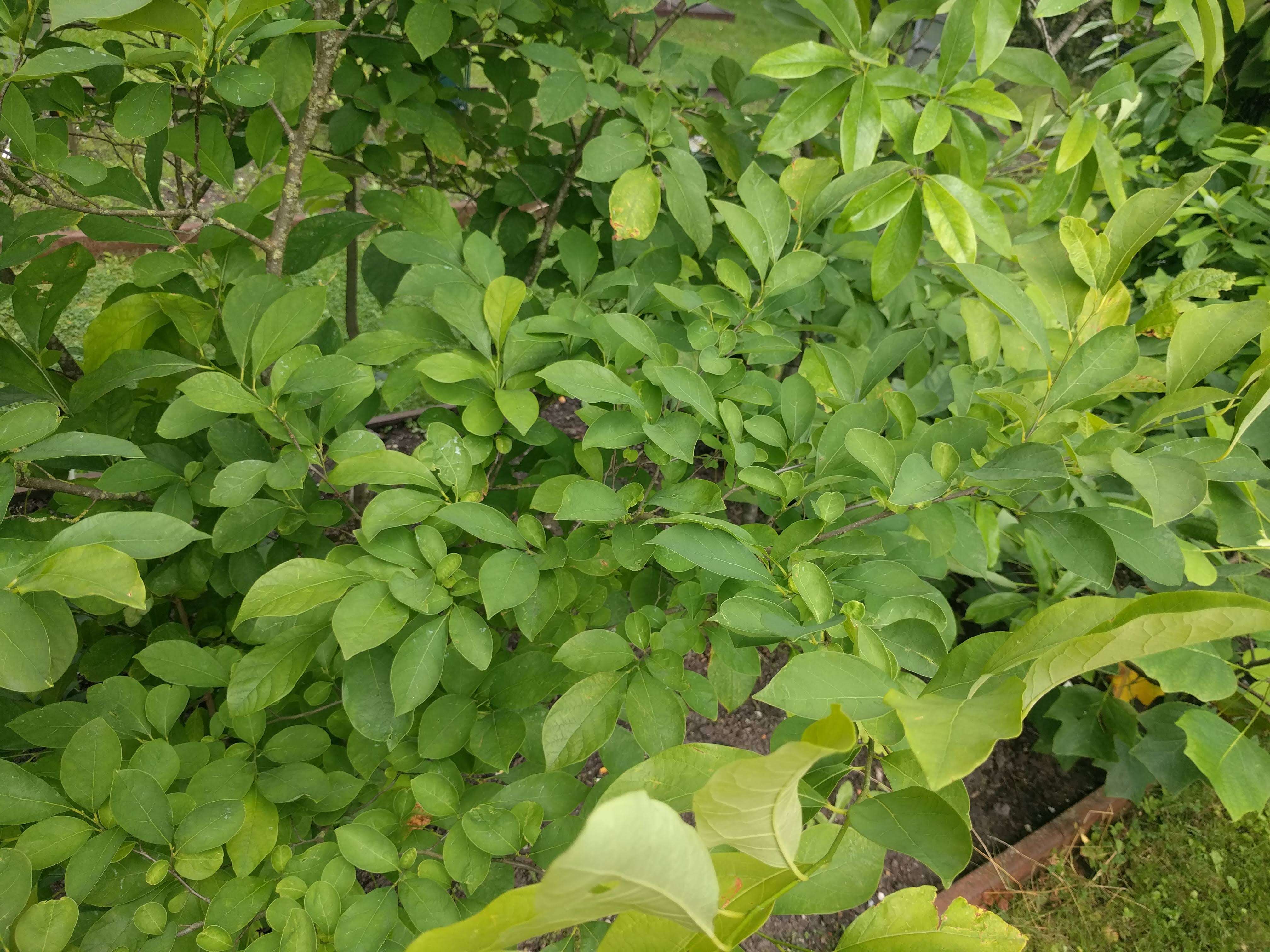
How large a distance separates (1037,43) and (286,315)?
323cm

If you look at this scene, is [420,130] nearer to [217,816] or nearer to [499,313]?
[499,313]

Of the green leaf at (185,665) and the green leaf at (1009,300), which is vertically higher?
the green leaf at (1009,300)

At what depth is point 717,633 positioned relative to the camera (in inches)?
37.7

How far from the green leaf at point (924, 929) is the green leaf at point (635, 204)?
0.95 m

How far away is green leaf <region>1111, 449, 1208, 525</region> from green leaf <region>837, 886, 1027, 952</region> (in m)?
0.37

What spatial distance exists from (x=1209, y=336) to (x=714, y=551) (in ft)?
1.80

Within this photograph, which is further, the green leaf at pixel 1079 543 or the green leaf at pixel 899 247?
the green leaf at pixel 899 247

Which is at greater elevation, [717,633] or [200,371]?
[200,371]

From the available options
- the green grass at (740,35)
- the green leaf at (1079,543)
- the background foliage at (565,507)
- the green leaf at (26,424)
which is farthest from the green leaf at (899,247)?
the green grass at (740,35)

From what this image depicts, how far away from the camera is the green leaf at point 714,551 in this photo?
77 cm

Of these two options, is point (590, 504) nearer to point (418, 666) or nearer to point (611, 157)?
point (418, 666)

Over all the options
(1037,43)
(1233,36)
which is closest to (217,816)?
(1233,36)

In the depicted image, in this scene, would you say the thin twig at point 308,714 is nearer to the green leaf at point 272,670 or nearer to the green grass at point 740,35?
the green leaf at point 272,670

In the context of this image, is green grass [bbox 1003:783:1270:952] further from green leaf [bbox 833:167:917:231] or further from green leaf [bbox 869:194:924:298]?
green leaf [bbox 833:167:917:231]
